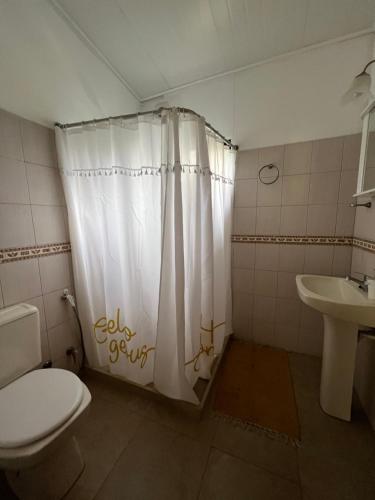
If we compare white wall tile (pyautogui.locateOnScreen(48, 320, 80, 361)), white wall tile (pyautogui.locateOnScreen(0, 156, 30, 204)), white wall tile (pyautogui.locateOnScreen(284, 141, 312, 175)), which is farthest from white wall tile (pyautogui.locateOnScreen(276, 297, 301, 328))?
white wall tile (pyautogui.locateOnScreen(0, 156, 30, 204))

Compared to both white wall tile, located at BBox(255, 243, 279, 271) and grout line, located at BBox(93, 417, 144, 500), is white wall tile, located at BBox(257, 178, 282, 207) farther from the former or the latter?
grout line, located at BBox(93, 417, 144, 500)

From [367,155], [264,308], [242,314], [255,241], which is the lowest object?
[242,314]

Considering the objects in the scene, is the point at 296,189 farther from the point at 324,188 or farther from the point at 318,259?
the point at 318,259

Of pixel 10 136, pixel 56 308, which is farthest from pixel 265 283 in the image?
pixel 10 136

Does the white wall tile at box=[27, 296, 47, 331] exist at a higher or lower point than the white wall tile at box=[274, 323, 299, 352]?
higher

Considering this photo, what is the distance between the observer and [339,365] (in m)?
1.25

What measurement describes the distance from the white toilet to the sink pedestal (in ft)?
4.71

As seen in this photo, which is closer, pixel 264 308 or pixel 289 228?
pixel 289 228

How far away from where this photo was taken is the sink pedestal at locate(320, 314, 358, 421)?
1.22m

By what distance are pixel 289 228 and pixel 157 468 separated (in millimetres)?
1849

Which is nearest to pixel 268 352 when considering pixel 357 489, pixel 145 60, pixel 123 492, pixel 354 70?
pixel 357 489

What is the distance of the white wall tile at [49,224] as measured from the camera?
1310 mm

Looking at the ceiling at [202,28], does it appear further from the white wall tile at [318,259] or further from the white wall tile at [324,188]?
the white wall tile at [318,259]

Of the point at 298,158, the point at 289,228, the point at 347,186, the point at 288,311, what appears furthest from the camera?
the point at 288,311
